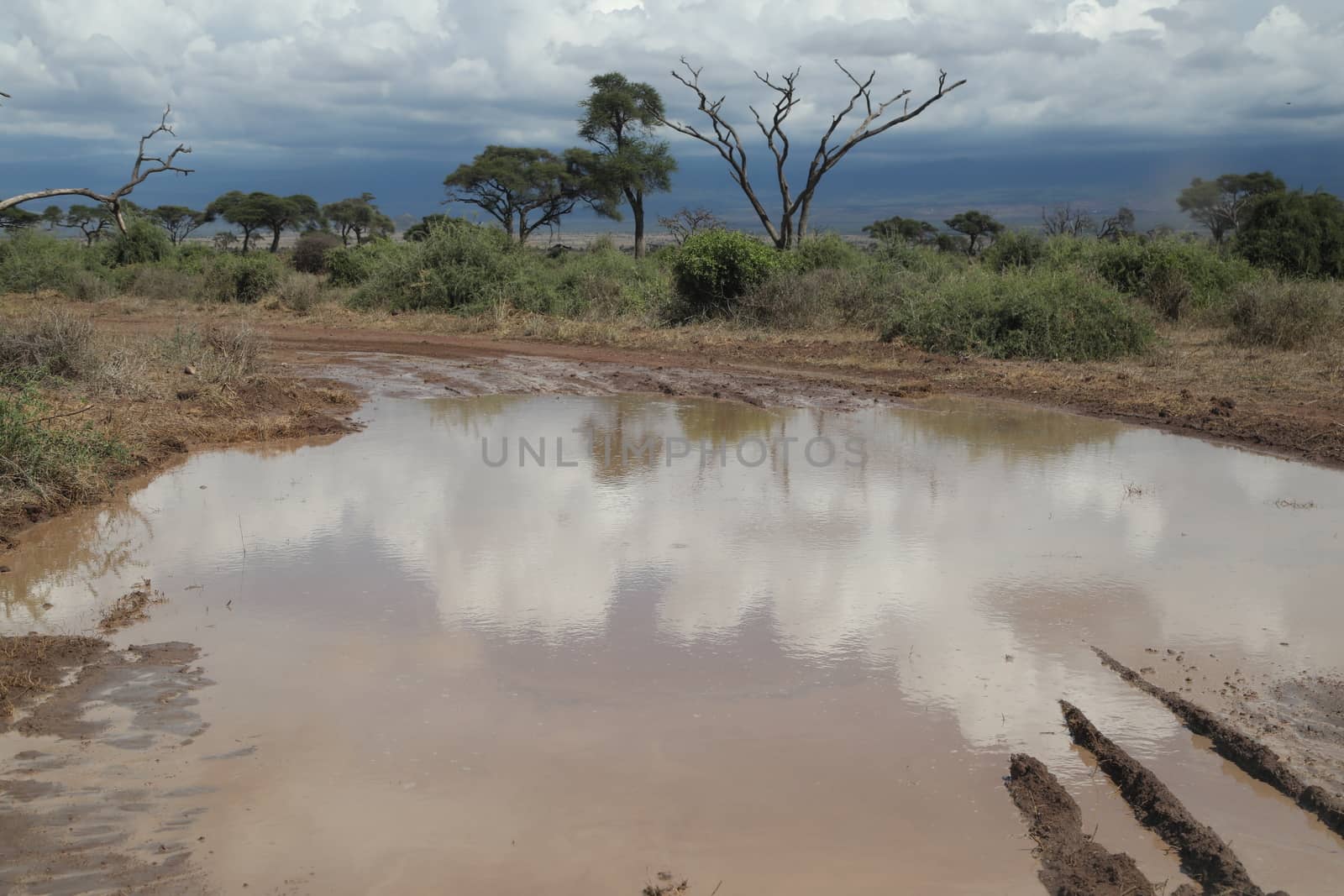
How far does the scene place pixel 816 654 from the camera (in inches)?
201

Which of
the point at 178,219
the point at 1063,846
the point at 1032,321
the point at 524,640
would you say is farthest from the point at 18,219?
the point at 1063,846

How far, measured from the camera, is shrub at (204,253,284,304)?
23812mm

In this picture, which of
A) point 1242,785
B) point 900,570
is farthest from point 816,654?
point 1242,785

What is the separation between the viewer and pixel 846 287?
57.3 ft

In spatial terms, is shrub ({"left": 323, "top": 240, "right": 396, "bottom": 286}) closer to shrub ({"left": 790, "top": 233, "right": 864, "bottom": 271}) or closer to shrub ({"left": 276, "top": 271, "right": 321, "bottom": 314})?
shrub ({"left": 276, "top": 271, "right": 321, "bottom": 314})

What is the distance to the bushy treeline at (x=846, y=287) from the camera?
1424cm

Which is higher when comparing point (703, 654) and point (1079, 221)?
point (1079, 221)

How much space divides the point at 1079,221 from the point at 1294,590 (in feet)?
87.6

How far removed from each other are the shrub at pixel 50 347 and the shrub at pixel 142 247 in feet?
62.0

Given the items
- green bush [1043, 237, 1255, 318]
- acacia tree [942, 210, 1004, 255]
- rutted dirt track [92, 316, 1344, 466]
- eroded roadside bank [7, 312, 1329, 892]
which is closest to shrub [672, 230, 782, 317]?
rutted dirt track [92, 316, 1344, 466]

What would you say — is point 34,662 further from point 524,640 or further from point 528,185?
point 528,185

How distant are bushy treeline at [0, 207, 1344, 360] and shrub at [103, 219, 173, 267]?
3.03 meters

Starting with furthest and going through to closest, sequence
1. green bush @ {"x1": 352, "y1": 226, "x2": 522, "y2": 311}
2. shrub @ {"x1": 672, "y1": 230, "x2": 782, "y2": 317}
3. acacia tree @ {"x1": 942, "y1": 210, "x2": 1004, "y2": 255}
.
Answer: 1. acacia tree @ {"x1": 942, "y1": 210, "x2": 1004, "y2": 255}
2. green bush @ {"x1": 352, "y1": 226, "x2": 522, "y2": 311}
3. shrub @ {"x1": 672, "y1": 230, "x2": 782, "y2": 317}

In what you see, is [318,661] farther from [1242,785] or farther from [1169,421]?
[1169,421]
